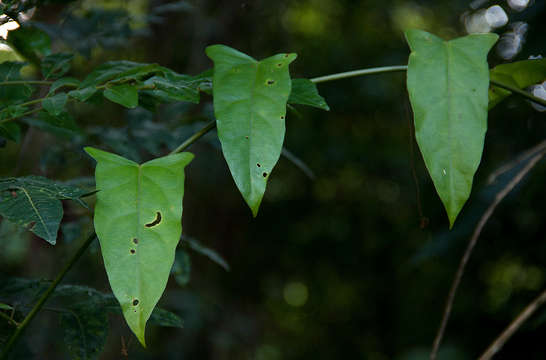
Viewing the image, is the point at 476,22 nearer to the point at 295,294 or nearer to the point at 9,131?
the point at 295,294

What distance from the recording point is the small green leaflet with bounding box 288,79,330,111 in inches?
24.5

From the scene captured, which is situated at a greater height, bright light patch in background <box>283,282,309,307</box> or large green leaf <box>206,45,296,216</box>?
large green leaf <box>206,45,296,216</box>

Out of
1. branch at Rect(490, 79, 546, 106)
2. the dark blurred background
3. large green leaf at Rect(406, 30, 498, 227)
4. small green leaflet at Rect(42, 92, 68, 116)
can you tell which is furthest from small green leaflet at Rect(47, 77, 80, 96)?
the dark blurred background

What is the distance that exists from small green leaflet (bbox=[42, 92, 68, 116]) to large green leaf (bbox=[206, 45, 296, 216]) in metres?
0.20

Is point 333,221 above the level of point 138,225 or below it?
below

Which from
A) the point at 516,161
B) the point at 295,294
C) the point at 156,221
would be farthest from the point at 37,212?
the point at 295,294

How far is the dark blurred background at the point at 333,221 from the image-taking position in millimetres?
2215

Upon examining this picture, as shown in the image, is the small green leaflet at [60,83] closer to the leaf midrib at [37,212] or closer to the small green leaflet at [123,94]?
the small green leaflet at [123,94]

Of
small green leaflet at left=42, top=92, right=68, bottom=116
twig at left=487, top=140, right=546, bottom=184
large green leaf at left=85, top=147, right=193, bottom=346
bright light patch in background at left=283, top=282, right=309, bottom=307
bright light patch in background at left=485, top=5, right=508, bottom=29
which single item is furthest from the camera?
→ bright light patch in background at left=283, top=282, right=309, bottom=307

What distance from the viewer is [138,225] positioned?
1.72 ft

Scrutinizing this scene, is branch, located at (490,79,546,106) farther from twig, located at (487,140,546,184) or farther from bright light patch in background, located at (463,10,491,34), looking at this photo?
bright light patch in background, located at (463,10,491,34)

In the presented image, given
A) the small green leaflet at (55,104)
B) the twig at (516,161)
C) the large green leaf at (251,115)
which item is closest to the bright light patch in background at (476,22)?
the twig at (516,161)

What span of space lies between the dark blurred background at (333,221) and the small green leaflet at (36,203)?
5.25ft

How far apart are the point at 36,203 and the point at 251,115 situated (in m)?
0.25
